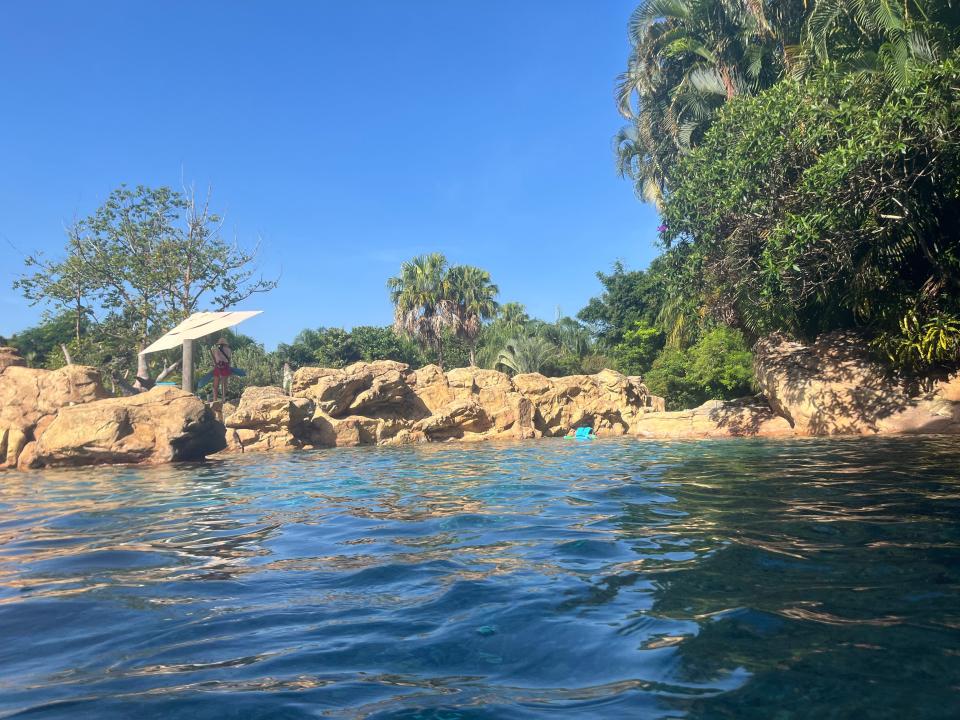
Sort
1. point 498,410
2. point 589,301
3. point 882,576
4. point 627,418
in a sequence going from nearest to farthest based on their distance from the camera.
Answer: point 882,576
point 498,410
point 627,418
point 589,301

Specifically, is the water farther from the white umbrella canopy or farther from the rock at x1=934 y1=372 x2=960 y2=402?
the white umbrella canopy

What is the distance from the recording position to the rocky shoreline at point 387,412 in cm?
1302

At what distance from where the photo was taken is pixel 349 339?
118 ft

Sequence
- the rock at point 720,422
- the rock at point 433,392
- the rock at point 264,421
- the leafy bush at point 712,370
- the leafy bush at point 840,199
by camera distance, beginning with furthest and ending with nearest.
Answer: the rock at point 433,392 → the leafy bush at point 712,370 → the rock at point 264,421 → the rock at point 720,422 → the leafy bush at point 840,199

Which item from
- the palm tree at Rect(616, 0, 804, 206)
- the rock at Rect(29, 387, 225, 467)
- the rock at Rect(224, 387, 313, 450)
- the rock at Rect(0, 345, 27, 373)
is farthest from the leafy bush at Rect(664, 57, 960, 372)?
the rock at Rect(0, 345, 27, 373)

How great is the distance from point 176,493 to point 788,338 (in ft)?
45.5

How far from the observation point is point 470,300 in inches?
1288

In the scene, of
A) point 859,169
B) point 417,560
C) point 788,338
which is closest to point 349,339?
point 788,338

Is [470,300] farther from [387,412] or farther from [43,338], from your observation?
[43,338]

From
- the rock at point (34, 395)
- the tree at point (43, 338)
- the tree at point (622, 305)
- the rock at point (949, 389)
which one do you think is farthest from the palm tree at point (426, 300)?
the rock at point (949, 389)

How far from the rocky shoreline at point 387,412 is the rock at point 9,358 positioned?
36 millimetres

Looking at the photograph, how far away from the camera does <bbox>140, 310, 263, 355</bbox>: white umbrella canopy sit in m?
15.9

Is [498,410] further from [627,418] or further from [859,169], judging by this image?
[859,169]

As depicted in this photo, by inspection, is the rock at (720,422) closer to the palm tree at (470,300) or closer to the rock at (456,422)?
the rock at (456,422)
